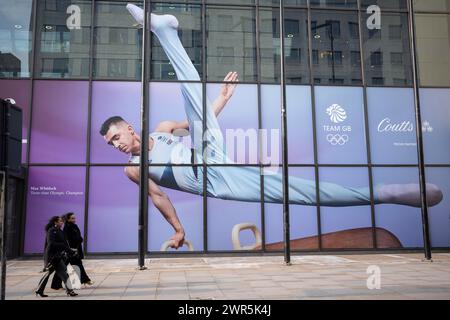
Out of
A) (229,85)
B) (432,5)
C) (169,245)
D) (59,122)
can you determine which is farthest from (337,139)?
(59,122)

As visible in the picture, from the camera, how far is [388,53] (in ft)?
62.2

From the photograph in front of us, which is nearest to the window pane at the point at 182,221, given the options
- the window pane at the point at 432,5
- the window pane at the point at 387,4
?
the window pane at the point at 387,4

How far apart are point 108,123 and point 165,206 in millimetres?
3869

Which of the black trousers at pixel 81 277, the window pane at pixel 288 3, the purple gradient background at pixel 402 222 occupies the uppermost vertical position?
the window pane at pixel 288 3

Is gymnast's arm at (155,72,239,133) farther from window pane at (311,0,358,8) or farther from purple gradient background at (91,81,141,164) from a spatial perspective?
window pane at (311,0,358,8)

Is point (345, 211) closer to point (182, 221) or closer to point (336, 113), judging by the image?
point (336, 113)

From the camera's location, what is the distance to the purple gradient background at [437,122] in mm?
18500

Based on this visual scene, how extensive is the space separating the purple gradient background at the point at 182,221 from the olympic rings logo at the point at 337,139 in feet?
18.6

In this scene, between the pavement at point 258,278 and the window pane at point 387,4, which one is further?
the window pane at point 387,4

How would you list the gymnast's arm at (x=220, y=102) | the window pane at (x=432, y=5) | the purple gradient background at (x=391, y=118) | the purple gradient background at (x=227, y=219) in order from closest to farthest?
the purple gradient background at (x=227, y=219) < the gymnast's arm at (x=220, y=102) < the purple gradient background at (x=391, y=118) < the window pane at (x=432, y=5)

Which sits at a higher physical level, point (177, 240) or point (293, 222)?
point (293, 222)

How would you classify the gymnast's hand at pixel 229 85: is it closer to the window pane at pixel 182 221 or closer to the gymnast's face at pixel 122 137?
the gymnast's face at pixel 122 137
